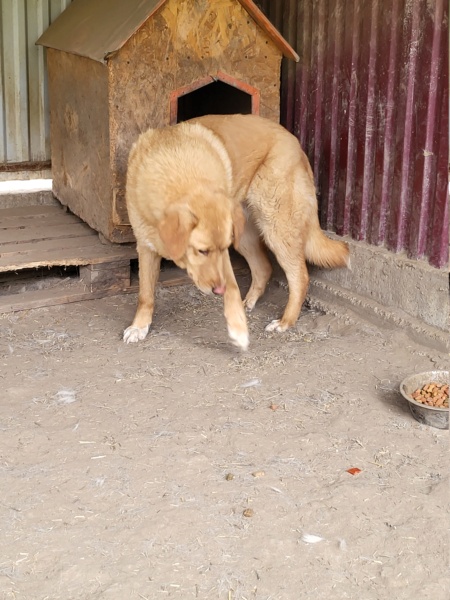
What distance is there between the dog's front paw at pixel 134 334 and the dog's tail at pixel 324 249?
4.51ft

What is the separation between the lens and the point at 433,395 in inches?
173

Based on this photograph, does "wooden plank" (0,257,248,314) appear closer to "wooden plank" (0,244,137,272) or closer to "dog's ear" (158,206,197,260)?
"wooden plank" (0,244,137,272)

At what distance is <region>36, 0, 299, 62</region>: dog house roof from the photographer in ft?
18.6

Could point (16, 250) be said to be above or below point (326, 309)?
above

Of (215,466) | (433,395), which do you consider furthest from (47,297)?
(433,395)

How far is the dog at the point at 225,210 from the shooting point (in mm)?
4668

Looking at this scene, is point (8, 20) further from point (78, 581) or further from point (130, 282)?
point (78, 581)

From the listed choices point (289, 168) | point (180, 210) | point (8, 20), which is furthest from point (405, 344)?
point (8, 20)

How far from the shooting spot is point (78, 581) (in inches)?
118

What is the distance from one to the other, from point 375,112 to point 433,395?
2260 millimetres

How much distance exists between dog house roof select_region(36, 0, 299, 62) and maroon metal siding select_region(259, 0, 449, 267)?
36 cm

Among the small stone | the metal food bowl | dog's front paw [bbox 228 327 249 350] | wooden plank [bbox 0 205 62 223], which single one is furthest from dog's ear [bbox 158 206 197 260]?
wooden plank [bbox 0 205 62 223]

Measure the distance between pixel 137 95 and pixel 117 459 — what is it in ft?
10.00

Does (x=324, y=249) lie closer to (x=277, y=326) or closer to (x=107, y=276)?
(x=277, y=326)
